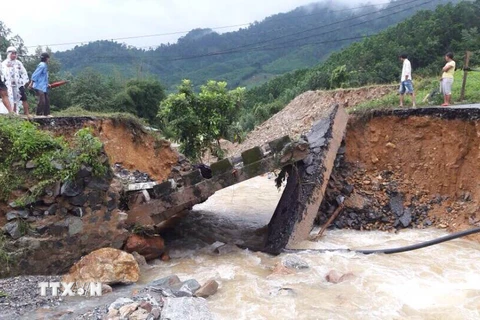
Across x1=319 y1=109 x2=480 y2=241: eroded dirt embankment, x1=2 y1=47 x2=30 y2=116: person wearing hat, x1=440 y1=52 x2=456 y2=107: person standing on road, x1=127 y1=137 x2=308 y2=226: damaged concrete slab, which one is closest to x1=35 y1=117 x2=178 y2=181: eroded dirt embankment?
x1=2 y1=47 x2=30 y2=116: person wearing hat

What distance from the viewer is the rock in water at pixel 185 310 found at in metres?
5.21

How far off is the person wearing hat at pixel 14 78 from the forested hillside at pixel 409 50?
Answer: 78.3 ft

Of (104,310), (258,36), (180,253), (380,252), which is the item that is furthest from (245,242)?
(258,36)

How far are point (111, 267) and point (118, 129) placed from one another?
4821 millimetres

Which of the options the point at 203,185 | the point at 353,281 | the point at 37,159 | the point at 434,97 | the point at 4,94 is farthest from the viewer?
the point at 434,97

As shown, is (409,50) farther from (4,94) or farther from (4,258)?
(4,258)

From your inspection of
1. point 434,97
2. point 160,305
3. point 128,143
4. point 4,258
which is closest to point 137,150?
point 128,143

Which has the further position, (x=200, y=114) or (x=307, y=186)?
(x=200, y=114)

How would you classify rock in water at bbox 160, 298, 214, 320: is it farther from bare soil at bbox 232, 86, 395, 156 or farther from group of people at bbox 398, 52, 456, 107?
bare soil at bbox 232, 86, 395, 156

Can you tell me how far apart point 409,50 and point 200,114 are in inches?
1088

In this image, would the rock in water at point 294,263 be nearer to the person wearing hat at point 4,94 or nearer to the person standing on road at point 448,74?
the person standing on road at point 448,74

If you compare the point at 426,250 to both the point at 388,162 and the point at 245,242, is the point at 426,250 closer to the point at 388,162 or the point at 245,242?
the point at 388,162

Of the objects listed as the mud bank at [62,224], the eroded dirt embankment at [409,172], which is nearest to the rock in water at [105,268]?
the mud bank at [62,224]

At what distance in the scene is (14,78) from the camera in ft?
33.2
